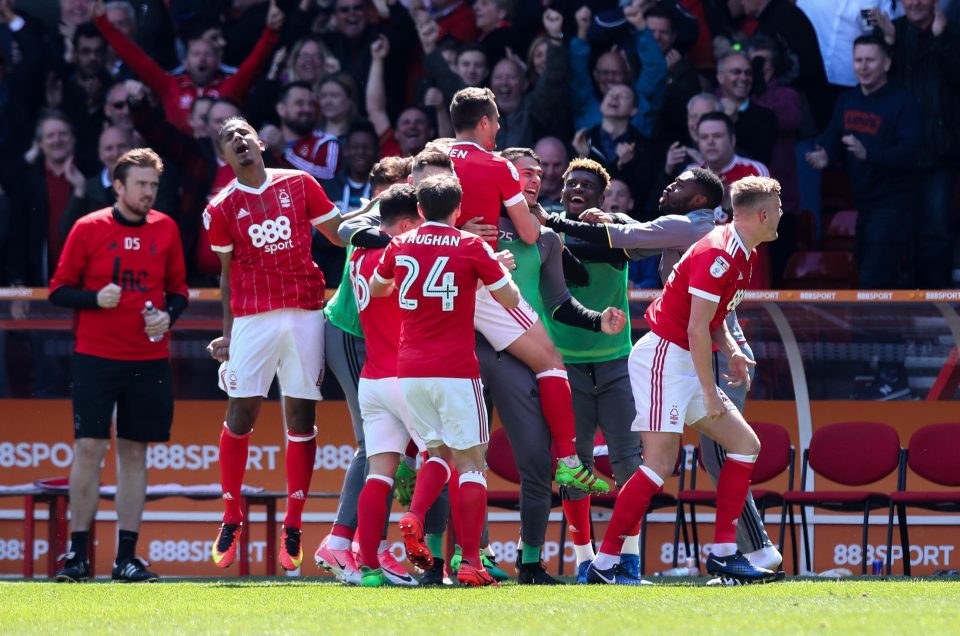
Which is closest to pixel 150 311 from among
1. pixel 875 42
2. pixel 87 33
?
pixel 87 33

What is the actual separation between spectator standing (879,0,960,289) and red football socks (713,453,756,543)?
4667 millimetres

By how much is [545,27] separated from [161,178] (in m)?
3.35

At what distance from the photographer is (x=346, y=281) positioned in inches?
329

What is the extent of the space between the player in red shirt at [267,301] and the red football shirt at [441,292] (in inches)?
43.4

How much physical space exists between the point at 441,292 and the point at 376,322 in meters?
0.72

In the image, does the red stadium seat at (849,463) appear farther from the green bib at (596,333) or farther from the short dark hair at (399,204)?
the short dark hair at (399,204)

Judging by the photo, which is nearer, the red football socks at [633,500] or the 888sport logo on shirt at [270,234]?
the red football socks at [633,500]

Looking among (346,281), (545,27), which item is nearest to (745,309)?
(545,27)

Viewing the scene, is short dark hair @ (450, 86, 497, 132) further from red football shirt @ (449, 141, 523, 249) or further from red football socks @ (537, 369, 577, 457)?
red football socks @ (537, 369, 577, 457)

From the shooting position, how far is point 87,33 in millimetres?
13477

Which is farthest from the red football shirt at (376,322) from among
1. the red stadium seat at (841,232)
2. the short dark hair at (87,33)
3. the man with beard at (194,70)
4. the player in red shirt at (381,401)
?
the short dark hair at (87,33)

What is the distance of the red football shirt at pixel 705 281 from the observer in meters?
7.23

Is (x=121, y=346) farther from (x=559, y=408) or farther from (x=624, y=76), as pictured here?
(x=624, y=76)

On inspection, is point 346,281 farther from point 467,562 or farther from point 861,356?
point 861,356
